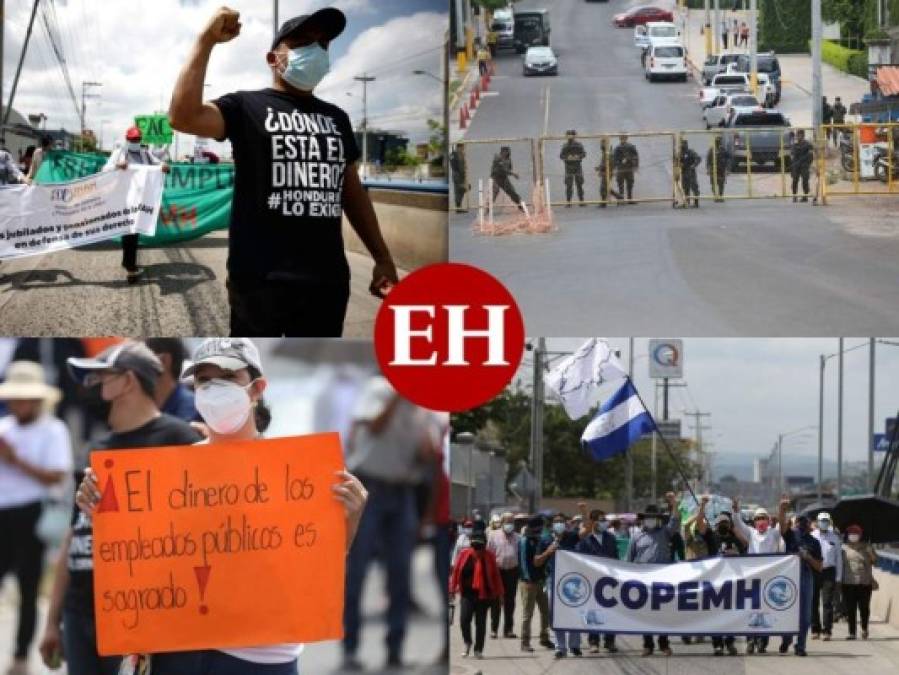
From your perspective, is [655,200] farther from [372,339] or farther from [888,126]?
[372,339]

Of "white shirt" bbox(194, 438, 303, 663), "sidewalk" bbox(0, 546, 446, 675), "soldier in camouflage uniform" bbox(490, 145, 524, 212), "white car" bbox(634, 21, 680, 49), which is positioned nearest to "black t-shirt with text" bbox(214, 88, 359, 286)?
"sidewalk" bbox(0, 546, 446, 675)

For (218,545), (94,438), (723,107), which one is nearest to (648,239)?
(723,107)

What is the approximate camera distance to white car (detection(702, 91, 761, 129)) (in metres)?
8.38

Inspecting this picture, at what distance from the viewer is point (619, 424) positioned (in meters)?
8.10

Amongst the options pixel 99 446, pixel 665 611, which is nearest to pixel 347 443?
pixel 99 446

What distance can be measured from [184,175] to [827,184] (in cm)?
311

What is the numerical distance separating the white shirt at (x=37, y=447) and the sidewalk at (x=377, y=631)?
0.92ft

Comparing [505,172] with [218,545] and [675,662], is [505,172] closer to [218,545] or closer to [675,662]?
[675,662]

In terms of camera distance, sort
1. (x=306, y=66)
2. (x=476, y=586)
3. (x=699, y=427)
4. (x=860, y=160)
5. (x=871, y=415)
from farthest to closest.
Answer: (x=699, y=427), (x=871, y=415), (x=860, y=160), (x=476, y=586), (x=306, y=66)

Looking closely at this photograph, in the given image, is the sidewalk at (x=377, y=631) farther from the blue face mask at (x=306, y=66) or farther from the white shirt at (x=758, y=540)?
the white shirt at (x=758, y=540)

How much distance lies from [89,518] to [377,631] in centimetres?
97

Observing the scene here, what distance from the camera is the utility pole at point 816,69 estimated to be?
8.16m

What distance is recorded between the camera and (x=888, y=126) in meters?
8.65

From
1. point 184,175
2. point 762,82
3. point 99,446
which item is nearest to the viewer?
point 99,446
